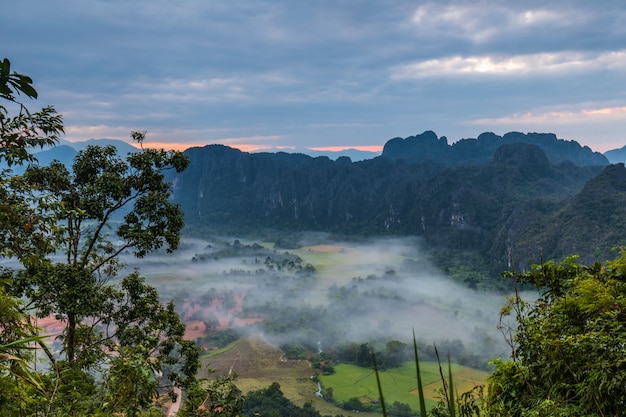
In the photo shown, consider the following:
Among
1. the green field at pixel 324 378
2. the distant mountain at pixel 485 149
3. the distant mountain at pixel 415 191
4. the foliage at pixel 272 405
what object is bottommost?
the green field at pixel 324 378

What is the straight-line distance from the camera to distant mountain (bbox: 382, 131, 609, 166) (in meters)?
150

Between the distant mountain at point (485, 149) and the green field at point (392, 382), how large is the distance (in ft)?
385

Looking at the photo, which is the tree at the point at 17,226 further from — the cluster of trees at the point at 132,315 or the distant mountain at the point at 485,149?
the distant mountain at the point at 485,149

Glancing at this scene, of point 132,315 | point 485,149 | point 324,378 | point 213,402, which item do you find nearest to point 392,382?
point 324,378

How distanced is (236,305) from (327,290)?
16691mm

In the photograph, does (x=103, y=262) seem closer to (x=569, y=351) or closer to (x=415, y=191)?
(x=569, y=351)

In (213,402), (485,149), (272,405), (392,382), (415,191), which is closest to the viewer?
(213,402)

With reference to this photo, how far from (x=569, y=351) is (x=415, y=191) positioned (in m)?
111

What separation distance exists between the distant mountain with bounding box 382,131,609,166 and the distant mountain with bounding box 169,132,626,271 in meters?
0.46

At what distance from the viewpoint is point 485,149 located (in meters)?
158

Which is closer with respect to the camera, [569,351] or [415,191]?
[569,351]

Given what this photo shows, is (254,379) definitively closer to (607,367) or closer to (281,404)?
(281,404)

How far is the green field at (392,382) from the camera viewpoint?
34062 mm

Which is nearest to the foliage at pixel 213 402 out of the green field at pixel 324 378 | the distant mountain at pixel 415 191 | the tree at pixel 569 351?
the tree at pixel 569 351
